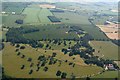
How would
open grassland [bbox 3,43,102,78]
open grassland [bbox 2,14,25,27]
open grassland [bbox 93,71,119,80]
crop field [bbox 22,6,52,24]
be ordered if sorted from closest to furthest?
1. open grassland [bbox 3,43,102,78]
2. open grassland [bbox 93,71,119,80]
3. open grassland [bbox 2,14,25,27]
4. crop field [bbox 22,6,52,24]

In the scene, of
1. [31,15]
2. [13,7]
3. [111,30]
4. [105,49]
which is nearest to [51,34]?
[105,49]

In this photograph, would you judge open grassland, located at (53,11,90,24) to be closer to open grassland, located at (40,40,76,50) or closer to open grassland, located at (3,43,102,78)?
open grassland, located at (40,40,76,50)

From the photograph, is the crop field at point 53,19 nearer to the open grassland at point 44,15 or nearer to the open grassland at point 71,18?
the open grassland at point 44,15

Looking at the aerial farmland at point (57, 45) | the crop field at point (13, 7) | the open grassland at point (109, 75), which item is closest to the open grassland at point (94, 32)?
the aerial farmland at point (57, 45)

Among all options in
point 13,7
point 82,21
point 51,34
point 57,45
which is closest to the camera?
point 57,45

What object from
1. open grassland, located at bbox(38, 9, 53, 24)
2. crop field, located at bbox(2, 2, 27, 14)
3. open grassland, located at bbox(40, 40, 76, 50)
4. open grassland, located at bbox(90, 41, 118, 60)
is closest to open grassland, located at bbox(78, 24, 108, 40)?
open grassland, located at bbox(90, 41, 118, 60)

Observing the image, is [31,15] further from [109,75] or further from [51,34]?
[109,75]
